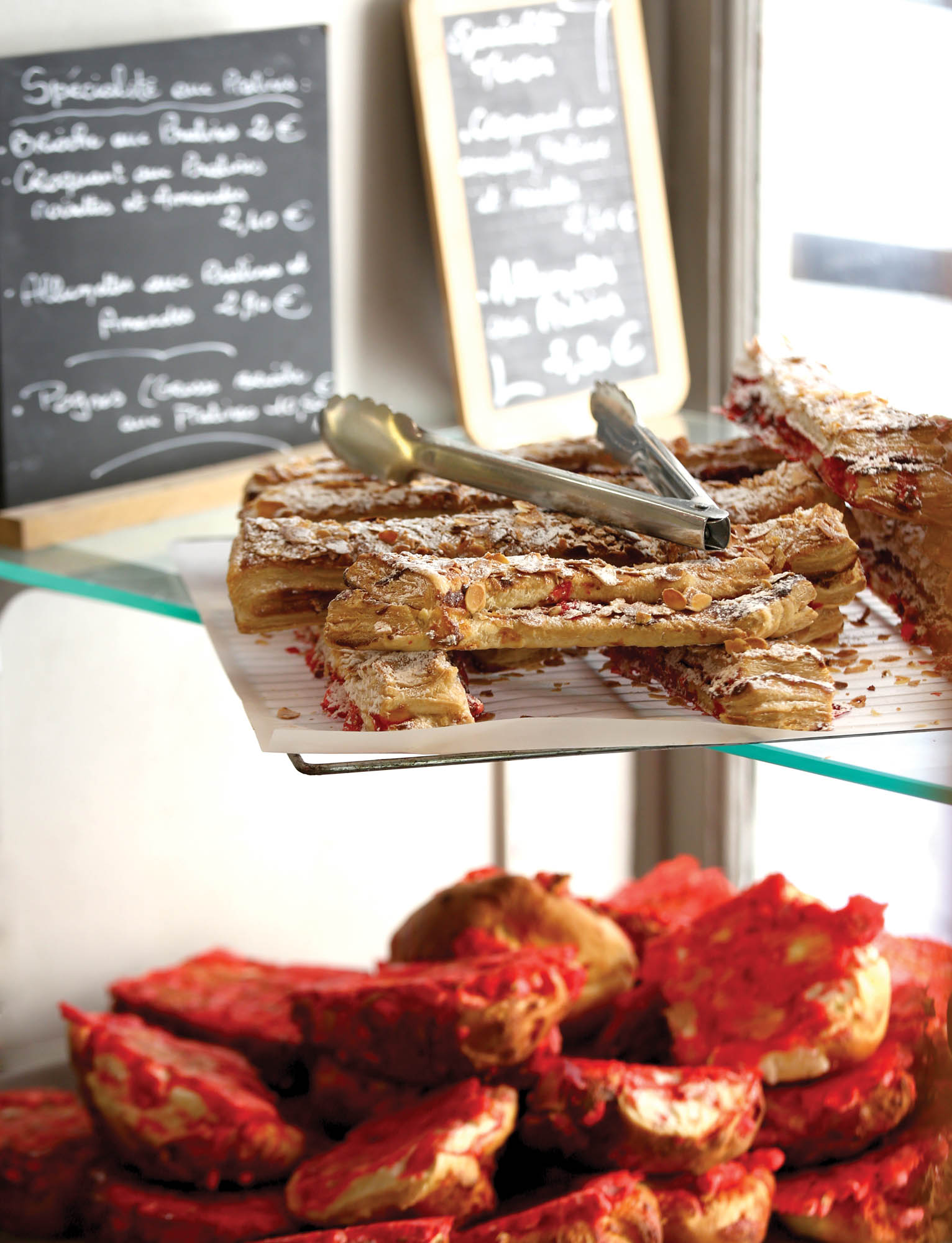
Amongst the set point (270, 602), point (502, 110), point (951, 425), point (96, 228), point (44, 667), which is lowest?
point (44, 667)

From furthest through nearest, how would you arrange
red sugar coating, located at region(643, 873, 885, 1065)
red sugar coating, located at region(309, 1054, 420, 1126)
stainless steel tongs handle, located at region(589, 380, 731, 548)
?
red sugar coating, located at region(309, 1054, 420, 1126) → red sugar coating, located at region(643, 873, 885, 1065) → stainless steel tongs handle, located at region(589, 380, 731, 548)

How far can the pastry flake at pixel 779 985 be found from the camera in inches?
47.2

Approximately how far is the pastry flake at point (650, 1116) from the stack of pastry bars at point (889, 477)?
478 mm

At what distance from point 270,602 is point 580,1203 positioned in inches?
22.0

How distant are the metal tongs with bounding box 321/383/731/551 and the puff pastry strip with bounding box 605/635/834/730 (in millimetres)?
79

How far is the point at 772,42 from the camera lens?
5.37ft

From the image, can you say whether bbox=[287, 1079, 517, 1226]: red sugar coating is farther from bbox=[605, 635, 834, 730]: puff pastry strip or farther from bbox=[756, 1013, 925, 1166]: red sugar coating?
bbox=[605, 635, 834, 730]: puff pastry strip

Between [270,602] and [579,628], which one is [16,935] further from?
[579,628]

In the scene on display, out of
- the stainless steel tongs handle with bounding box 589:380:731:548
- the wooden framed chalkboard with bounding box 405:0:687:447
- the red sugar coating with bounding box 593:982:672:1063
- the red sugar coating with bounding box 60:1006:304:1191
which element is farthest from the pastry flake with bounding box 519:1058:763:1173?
the wooden framed chalkboard with bounding box 405:0:687:447

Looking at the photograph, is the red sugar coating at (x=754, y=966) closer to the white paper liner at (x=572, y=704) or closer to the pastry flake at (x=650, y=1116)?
the pastry flake at (x=650, y=1116)

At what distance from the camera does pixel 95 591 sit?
1.11 metres

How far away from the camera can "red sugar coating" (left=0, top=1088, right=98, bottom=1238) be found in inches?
50.4

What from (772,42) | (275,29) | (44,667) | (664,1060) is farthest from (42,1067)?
Result: (772,42)

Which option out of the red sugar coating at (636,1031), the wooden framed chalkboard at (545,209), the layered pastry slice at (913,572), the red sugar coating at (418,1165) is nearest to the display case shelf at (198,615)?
the layered pastry slice at (913,572)
